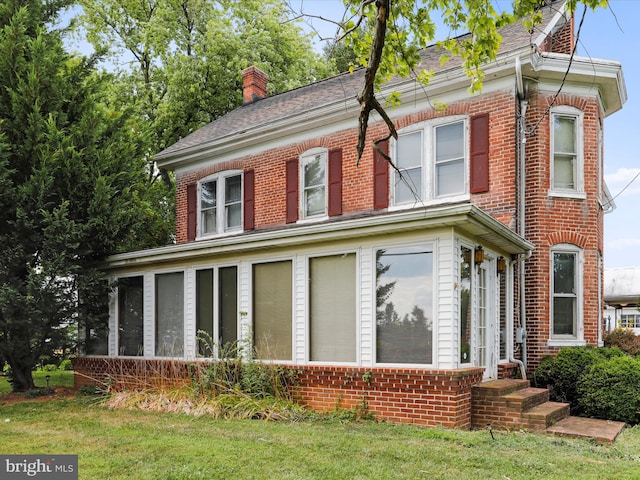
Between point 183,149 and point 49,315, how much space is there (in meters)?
5.96

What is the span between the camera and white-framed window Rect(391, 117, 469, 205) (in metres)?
11.0

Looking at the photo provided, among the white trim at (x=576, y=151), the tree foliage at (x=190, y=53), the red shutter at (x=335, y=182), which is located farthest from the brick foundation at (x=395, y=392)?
the tree foliage at (x=190, y=53)

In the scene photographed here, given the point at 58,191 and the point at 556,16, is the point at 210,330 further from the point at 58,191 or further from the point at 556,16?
the point at 556,16

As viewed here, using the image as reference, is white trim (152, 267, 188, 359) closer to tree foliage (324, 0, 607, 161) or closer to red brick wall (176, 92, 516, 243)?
red brick wall (176, 92, 516, 243)

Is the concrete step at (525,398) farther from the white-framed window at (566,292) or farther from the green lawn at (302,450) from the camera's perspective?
the white-framed window at (566,292)

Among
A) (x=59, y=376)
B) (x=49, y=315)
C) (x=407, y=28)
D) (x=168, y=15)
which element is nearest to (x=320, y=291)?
(x=407, y=28)

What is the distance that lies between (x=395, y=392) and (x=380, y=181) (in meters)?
5.15

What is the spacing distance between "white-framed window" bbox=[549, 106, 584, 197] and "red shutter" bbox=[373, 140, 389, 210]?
122 inches

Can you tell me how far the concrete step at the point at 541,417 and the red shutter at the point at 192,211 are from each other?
998 cm

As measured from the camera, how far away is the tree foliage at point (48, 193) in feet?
35.5

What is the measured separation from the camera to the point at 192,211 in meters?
15.6

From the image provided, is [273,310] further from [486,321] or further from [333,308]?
[486,321]

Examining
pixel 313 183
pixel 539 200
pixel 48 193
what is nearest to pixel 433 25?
pixel 539 200

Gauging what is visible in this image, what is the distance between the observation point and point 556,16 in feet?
38.3
